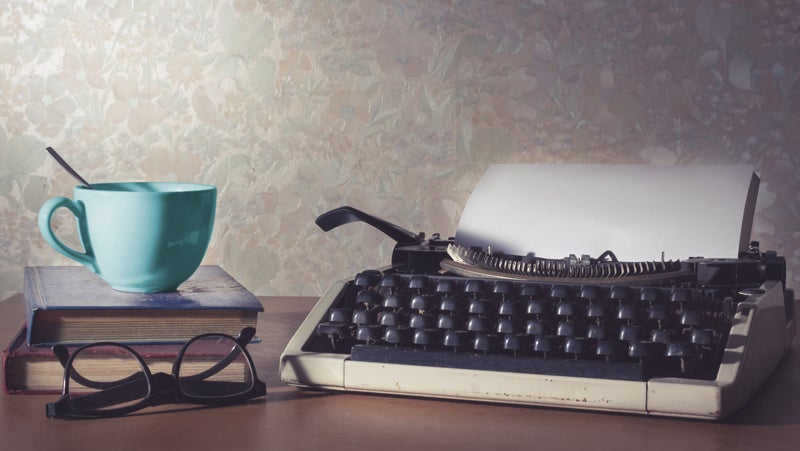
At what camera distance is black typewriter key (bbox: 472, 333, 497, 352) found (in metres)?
0.95

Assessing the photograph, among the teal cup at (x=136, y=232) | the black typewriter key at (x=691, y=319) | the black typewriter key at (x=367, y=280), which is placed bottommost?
the black typewriter key at (x=691, y=319)

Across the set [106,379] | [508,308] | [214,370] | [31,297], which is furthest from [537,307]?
[31,297]

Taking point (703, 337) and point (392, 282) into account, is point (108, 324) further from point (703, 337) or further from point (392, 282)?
point (703, 337)

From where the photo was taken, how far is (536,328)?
3.12 feet

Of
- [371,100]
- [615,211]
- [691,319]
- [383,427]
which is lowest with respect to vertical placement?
[383,427]

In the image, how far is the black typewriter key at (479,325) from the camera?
3.18 feet

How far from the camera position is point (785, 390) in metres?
1.00

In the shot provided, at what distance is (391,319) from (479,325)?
0.09 meters

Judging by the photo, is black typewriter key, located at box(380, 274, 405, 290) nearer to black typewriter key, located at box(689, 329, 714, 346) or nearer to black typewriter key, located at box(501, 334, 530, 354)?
black typewriter key, located at box(501, 334, 530, 354)

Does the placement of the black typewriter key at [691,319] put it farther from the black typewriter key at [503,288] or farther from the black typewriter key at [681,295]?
the black typewriter key at [503,288]

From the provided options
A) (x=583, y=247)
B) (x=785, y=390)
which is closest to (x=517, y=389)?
(x=785, y=390)

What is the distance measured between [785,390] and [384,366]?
432 mm

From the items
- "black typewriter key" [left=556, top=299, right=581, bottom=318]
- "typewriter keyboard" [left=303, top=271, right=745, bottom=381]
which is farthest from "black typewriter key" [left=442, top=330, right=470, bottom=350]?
"black typewriter key" [left=556, top=299, right=581, bottom=318]

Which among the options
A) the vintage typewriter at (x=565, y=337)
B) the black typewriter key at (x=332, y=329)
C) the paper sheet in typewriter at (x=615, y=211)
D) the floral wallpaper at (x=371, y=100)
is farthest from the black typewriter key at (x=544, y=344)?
the floral wallpaper at (x=371, y=100)
